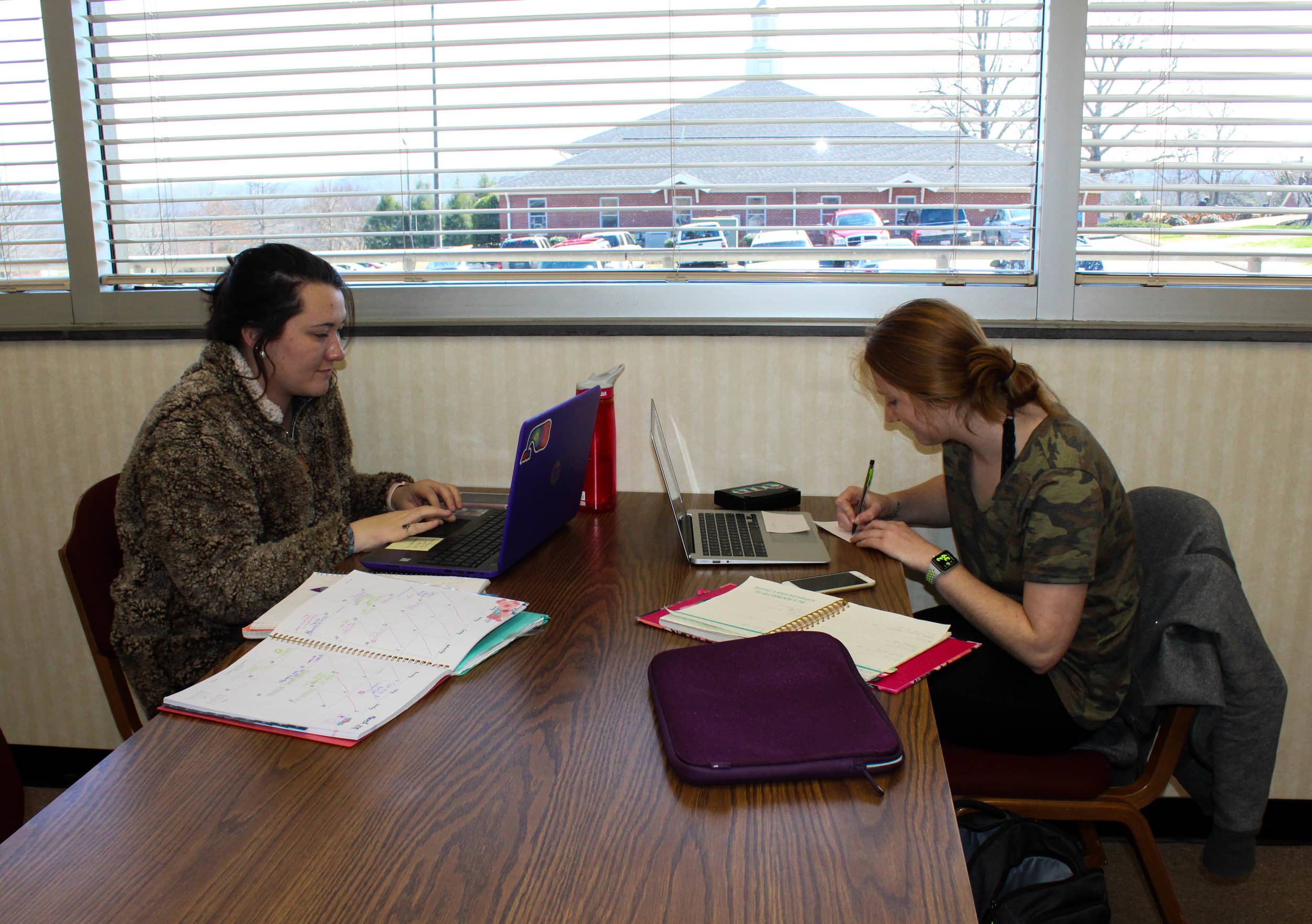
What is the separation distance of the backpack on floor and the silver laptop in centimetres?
48

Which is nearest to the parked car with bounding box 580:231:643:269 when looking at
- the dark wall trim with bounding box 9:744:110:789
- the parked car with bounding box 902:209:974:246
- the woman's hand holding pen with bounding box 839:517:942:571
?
the parked car with bounding box 902:209:974:246

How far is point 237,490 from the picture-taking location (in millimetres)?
1612

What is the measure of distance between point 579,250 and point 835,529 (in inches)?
37.6

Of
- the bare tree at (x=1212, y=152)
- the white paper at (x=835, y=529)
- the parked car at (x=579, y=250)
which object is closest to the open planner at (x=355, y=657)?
the white paper at (x=835, y=529)

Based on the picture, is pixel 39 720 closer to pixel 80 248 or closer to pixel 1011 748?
pixel 80 248

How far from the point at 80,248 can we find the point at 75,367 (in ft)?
0.98

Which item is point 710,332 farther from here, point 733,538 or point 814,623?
point 814,623

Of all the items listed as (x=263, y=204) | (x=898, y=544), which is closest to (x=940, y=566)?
(x=898, y=544)

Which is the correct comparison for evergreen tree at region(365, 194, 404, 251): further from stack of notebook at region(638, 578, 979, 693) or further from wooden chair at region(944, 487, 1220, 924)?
A: wooden chair at region(944, 487, 1220, 924)

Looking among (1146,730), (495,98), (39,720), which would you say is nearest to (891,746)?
(1146,730)

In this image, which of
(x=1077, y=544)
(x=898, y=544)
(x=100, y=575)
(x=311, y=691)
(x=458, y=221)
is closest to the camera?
(x=311, y=691)

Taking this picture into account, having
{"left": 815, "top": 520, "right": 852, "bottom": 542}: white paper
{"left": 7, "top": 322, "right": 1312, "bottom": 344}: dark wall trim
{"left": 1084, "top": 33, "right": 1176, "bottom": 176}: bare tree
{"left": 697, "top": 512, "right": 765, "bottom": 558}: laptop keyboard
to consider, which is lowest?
{"left": 815, "top": 520, "right": 852, "bottom": 542}: white paper

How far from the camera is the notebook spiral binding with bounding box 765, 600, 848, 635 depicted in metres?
1.33

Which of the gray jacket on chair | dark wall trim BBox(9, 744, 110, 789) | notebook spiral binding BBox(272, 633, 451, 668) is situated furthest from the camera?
dark wall trim BBox(9, 744, 110, 789)
